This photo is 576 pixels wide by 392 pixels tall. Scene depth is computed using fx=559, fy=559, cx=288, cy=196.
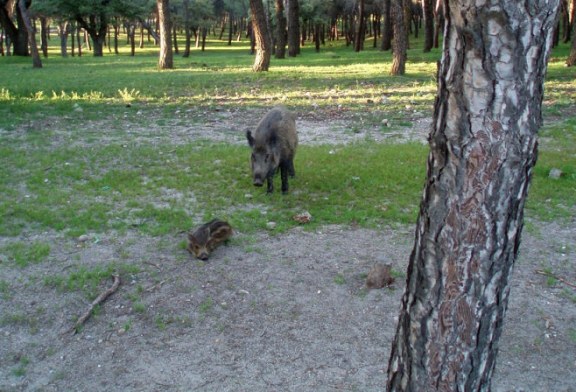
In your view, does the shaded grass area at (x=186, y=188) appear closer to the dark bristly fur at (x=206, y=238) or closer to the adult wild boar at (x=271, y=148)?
the adult wild boar at (x=271, y=148)

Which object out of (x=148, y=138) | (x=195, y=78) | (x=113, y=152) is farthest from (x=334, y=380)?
(x=195, y=78)

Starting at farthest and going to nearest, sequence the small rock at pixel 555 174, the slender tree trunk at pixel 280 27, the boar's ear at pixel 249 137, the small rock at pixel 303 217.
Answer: the slender tree trunk at pixel 280 27, the small rock at pixel 555 174, the boar's ear at pixel 249 137, the small rock at pixel 303 217

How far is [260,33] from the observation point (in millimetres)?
23734

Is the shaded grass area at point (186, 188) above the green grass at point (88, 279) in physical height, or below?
above

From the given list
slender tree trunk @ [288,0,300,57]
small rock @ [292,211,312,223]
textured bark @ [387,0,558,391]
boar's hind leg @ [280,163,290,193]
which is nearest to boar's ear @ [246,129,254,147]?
boar's hind leg @ [280,163,290,193]

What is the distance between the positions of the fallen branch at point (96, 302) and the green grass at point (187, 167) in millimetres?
1359

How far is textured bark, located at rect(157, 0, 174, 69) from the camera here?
25906mm

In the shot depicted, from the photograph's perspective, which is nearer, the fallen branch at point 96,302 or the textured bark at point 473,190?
the textured bark at point 473,190

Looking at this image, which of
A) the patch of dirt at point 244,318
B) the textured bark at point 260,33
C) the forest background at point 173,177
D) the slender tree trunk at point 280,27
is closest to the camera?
the patch of dirt at point 244,318

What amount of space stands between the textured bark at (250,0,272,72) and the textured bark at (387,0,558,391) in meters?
22.1

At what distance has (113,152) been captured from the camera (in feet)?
35.6

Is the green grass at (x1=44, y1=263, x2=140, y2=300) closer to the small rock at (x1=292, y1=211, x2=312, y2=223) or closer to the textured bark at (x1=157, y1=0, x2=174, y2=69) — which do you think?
the small rock at (x1=292, y1=211, x2=312, y2=223)

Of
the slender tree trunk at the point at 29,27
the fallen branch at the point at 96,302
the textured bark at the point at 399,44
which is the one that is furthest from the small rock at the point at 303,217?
the slender tree trunk at the point at 29,27

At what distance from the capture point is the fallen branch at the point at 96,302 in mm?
5332
